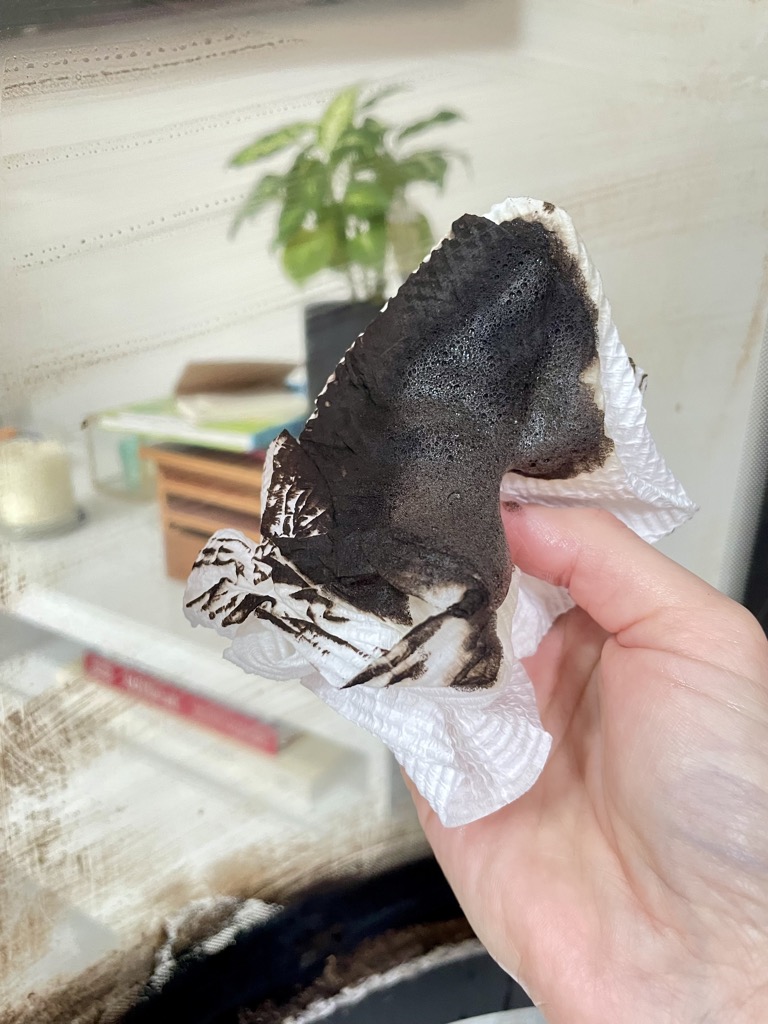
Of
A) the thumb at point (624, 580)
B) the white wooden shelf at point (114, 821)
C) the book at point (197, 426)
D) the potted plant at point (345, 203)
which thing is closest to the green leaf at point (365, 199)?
the potted plant at point (345, 203)

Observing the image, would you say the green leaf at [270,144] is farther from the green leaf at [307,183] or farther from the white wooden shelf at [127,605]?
the white wooden shelf at [127,605]

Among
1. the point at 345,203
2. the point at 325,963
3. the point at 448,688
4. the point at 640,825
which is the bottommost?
the point at 325,963

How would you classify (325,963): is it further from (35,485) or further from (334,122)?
(334,122)

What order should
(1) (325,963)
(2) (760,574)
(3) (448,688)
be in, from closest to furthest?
(3) (448,688) → (1) (325,963) → (2) (760,574)

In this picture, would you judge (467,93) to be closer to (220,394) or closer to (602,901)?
(220,394)

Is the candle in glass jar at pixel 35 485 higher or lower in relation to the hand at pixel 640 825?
higher

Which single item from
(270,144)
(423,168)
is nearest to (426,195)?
(423,168)
